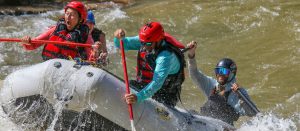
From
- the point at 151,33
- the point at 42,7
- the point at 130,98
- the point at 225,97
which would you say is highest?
the point at 151,33

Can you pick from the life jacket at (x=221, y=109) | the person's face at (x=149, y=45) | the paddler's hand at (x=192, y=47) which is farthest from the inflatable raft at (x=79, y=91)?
the life jacket at (x=221, y=109)

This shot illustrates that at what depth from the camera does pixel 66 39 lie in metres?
6.64

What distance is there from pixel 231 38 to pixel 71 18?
7.89 metres

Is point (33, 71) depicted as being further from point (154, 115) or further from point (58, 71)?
point (154, 115)

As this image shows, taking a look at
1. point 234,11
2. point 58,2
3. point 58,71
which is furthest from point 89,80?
point 58,2

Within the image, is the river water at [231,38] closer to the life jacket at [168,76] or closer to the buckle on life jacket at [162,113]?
the life jacket at [168,76]

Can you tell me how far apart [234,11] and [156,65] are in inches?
399

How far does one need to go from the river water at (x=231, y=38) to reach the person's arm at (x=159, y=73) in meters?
1.76

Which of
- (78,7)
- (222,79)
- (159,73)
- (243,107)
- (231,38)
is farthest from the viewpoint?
(231,38)

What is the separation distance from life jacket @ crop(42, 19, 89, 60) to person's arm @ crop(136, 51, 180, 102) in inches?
45.0

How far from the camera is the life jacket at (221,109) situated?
707 centimetres

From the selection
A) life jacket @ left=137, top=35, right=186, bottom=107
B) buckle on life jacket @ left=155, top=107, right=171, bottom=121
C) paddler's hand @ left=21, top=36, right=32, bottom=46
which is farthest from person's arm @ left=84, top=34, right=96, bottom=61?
buckle on life jacket @ left=155, top=107, right=171, bottom=121

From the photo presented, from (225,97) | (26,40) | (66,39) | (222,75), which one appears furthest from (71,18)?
(225,97)

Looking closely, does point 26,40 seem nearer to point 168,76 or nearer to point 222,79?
point 168,76
